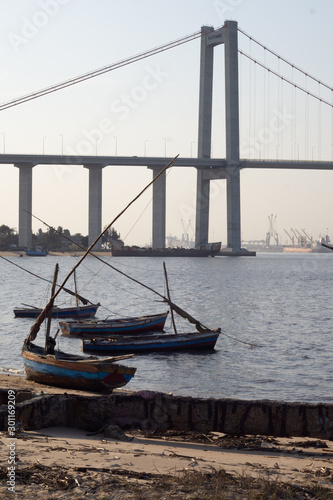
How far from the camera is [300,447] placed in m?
9.58

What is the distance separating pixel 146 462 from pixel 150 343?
57.2ft

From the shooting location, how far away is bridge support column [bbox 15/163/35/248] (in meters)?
109

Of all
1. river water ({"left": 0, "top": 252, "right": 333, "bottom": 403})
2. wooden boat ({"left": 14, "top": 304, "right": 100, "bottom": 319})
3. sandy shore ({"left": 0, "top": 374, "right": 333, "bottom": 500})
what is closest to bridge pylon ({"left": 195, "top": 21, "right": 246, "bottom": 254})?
river water ({"left": 0, "top": 252, "right": 333, "bottom": 403})

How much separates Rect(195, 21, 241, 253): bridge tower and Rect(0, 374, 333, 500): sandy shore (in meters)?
101

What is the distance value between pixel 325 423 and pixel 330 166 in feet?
366

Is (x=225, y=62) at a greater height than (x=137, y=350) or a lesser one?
greater

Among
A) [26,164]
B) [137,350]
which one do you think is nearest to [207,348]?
→ [137,350]

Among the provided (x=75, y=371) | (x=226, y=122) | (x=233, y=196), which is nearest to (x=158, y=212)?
(x=233, y=196)

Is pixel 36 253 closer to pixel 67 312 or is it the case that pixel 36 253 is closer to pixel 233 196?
pixel 233 196

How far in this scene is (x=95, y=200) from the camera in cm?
11244

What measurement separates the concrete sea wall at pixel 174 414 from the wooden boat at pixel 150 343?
14353mm

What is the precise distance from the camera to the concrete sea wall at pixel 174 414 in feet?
32.2

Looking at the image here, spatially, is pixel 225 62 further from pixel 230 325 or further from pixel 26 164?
pixel 230 325

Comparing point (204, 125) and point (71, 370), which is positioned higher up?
point (204, 125)
